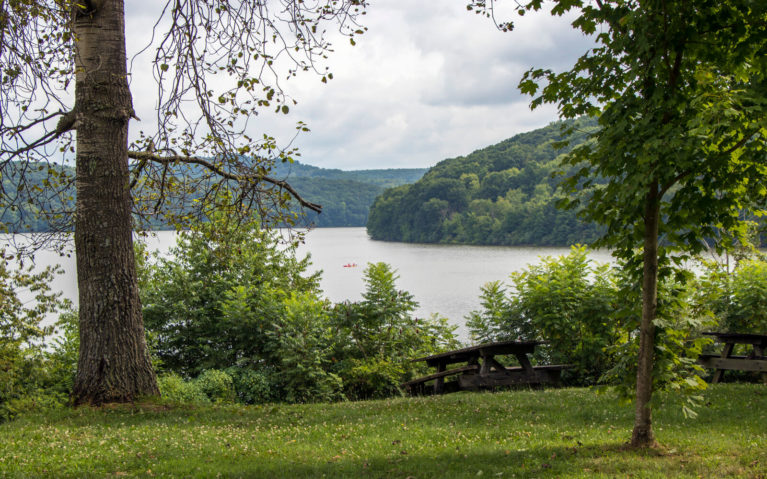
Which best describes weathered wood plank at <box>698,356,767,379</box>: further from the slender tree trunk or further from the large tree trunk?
the large tree trunk

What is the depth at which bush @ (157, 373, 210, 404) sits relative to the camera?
10.4 m

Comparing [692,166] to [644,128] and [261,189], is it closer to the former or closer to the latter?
[644,128]

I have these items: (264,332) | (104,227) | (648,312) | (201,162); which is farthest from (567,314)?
(104,227)

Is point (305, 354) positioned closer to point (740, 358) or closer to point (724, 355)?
point (724, 355)

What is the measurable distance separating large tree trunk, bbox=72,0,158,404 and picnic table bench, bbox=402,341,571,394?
5291mm

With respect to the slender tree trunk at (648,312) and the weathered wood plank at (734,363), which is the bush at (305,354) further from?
the weathered wood plank at (734,363)

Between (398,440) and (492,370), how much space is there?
18.1ft

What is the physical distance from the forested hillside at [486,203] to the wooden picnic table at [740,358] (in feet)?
256

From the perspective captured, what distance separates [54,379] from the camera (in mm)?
10984

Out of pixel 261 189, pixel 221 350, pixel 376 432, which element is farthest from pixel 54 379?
pixel 376 432

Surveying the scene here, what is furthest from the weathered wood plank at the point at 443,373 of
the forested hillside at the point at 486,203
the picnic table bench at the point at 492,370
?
the forested hillside at the point at 486,203

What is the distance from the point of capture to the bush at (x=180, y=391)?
10.4 metres

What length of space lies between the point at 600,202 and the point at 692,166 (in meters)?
0.93

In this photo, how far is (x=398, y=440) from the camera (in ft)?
21.7
